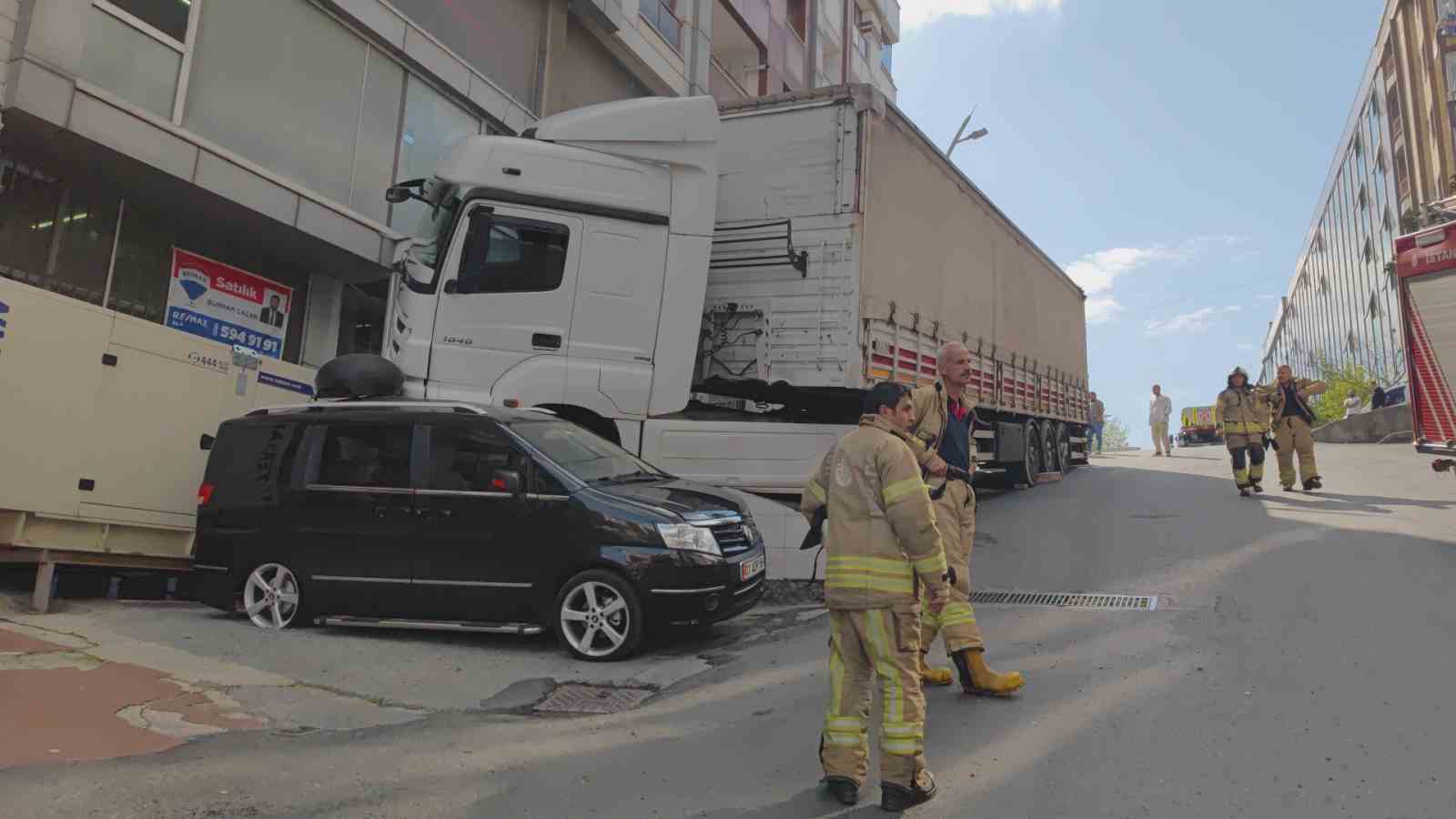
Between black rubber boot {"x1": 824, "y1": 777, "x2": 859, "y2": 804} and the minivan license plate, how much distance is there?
2517 millimetres

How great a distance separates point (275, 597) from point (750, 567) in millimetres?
3483

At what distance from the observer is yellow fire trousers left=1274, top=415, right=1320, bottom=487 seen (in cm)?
1103

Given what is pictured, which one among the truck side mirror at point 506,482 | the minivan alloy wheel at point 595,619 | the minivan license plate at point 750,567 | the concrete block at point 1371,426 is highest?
the concrete block at point 1371,426

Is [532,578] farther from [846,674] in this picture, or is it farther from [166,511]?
[166,511]

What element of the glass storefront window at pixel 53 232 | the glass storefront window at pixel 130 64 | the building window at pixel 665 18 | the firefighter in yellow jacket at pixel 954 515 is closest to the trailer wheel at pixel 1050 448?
the firefighter in yellow jacket at pixel 954 515

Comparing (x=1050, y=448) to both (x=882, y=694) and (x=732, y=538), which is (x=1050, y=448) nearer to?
(x=732, y=538)

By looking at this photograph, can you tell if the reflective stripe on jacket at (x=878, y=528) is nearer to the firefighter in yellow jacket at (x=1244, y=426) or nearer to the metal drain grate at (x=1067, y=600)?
the metal drain grate at (x=1067, y=600)

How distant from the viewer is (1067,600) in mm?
6191

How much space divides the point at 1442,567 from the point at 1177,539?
201cm

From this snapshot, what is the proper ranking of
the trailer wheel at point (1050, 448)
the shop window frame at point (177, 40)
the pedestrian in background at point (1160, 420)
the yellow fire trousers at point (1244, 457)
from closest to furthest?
the shop window frame at point (177, 40), the yellow fire trousers at point (1244, 457), the trailer wheel at point (1050, 448), the pedestrian in background at point (1160, 420)

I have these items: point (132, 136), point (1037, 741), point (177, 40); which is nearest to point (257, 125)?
point (177, 40)

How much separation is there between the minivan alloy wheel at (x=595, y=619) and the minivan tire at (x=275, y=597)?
212 cm

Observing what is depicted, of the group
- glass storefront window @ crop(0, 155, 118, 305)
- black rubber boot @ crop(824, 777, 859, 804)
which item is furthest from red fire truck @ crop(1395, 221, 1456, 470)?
glass storefront window @ crop(0, 155, 118, 305)

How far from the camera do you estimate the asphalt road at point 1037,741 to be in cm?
310
